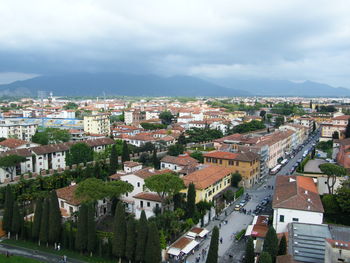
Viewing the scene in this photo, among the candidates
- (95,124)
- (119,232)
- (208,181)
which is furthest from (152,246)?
(95,124)

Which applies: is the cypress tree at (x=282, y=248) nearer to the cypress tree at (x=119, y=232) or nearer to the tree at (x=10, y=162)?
the cypress tree at (x=119, y=232)

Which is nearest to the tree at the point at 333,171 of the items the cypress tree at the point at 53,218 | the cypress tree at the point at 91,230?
the cypress tree at the point at 91,230

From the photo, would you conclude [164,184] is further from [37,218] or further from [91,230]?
[37,218]

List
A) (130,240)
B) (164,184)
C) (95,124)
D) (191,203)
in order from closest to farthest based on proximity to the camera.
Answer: (130,240)
(164,184)
(191,203)
(95,124)

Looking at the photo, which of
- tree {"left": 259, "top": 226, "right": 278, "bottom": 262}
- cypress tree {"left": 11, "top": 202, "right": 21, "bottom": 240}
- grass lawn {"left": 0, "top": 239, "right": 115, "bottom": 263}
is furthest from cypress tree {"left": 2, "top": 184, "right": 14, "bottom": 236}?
tree {"left": 259, "top": 226, "right": 278, "bottom": 262}

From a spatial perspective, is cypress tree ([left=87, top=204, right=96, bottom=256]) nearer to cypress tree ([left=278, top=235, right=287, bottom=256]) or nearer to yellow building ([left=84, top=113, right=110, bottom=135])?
cypress tree ([left=278, top=235, right=287, bottom=256])

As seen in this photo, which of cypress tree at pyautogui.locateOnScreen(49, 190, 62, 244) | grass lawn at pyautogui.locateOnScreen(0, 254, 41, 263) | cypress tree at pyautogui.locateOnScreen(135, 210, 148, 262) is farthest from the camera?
cypress tree at pyautogui.locateOnScreen(49, 190, 62, 244)
